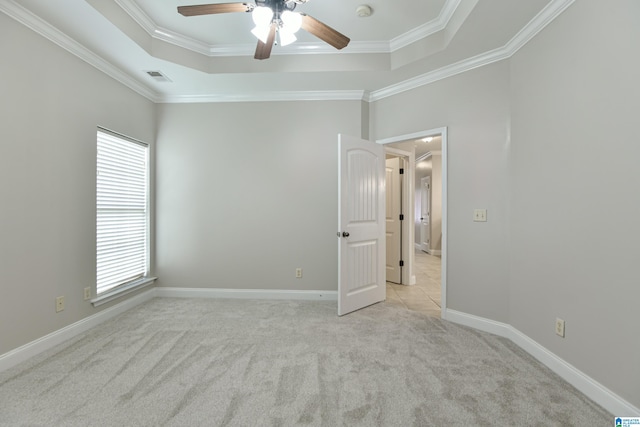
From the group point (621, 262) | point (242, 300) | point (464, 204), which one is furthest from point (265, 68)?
point (621, 262)

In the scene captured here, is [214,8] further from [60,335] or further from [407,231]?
[407,231]

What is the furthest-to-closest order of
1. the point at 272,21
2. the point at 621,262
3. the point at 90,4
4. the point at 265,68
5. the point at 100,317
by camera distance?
the point at 265,68 → the point at 100,317 → the point at 90,4 → the point at 272,21 → the point at 621,262

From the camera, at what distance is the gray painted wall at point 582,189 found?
1.54 metres

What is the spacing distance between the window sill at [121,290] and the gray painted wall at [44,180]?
0.09 m

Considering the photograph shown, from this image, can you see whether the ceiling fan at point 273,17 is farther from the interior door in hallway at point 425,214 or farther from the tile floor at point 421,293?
the interior door in hallway at point 425,214

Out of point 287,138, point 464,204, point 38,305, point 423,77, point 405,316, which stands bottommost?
point 405,316

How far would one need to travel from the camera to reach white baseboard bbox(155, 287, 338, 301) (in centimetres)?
358

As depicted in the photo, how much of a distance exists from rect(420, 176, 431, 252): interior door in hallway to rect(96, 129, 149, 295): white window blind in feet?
22.1

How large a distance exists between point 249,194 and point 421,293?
2747mm

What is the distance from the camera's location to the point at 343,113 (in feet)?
11.7

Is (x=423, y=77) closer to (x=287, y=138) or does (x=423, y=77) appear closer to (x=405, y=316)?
(x=287, y=138)

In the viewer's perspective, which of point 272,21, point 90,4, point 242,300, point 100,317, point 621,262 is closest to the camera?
point 621,262

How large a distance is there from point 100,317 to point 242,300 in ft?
4.70
